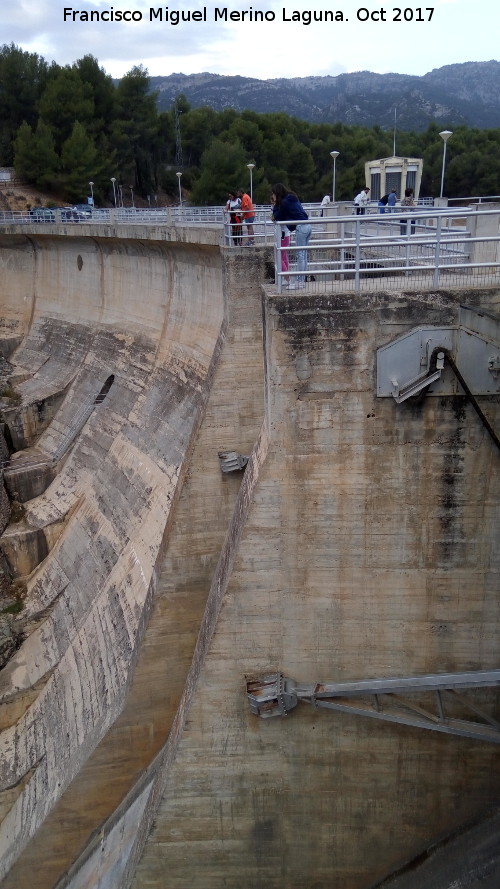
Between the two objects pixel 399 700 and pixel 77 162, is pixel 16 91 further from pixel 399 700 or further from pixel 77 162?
pixel 399 700

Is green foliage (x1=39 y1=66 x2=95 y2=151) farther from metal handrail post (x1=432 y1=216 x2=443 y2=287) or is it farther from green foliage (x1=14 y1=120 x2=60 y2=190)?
metal handrail post (x1=432 y1=216 x2=443 y2=287)

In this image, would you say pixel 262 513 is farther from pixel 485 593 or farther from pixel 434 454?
pixel 485 593

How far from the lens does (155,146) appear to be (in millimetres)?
52250

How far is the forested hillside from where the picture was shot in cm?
4406

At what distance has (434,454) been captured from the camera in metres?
7.31

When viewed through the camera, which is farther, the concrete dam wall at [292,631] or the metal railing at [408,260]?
the concrete dam wall at [292,631]

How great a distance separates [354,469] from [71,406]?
15.4 m

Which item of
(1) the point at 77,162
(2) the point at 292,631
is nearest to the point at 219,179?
(1) the point at 77,162

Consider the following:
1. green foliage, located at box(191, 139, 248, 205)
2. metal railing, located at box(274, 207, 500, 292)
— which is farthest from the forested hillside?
metal railing, located at box(274, 207, 500, 292)

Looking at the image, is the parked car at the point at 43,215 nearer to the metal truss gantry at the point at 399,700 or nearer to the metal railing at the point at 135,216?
the metal railing at the point at 135,216

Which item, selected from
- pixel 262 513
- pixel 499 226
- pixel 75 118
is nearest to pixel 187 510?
pixel 262 513

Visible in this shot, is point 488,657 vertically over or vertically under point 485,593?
under

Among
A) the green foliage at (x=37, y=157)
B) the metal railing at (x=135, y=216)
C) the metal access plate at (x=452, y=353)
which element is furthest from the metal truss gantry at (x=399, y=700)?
the green foliage at (x=37, y=157)

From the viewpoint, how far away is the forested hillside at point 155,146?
44.1 m
